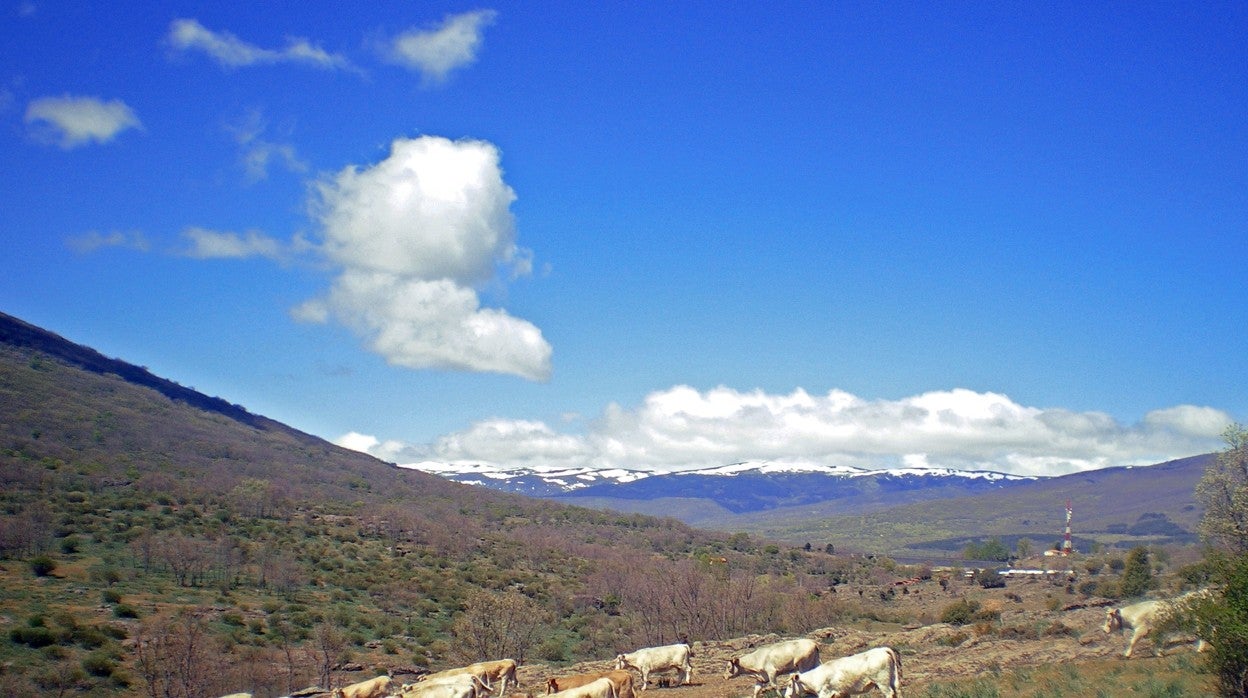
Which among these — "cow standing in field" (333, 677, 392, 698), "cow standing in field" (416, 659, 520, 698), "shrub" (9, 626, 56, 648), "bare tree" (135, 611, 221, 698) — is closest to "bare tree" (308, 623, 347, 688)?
"bare tree" (135, 611, 221, 698)

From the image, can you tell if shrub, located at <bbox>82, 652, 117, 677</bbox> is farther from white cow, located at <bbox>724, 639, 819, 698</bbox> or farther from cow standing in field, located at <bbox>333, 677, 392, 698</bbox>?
white cow, located at <bbox>724, 639, 819, 698</bbox>

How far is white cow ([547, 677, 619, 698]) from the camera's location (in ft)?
73.7

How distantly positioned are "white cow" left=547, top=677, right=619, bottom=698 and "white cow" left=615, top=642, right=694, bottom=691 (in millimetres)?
6669

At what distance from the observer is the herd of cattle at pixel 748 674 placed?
2272 cm

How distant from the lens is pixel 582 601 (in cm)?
6906

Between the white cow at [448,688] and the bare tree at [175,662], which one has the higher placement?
the white cow at [448,688]

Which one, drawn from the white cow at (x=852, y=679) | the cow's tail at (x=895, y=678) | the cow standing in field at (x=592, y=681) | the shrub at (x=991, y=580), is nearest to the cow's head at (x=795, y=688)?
the white cow at (x=852, y=679)

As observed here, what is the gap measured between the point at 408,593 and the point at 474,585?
676 centimetres

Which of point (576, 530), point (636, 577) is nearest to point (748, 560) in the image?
point (576, 530)

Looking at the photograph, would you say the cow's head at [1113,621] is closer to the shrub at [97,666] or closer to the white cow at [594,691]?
the white cow at [594,691]

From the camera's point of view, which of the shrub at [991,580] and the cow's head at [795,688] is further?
the shrub at [991,580]

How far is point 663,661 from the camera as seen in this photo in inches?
1166

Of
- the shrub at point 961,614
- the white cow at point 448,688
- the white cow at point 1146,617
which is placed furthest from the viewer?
the shrub at point 961,614

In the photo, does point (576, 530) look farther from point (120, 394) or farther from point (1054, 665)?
point (1054, 665)
